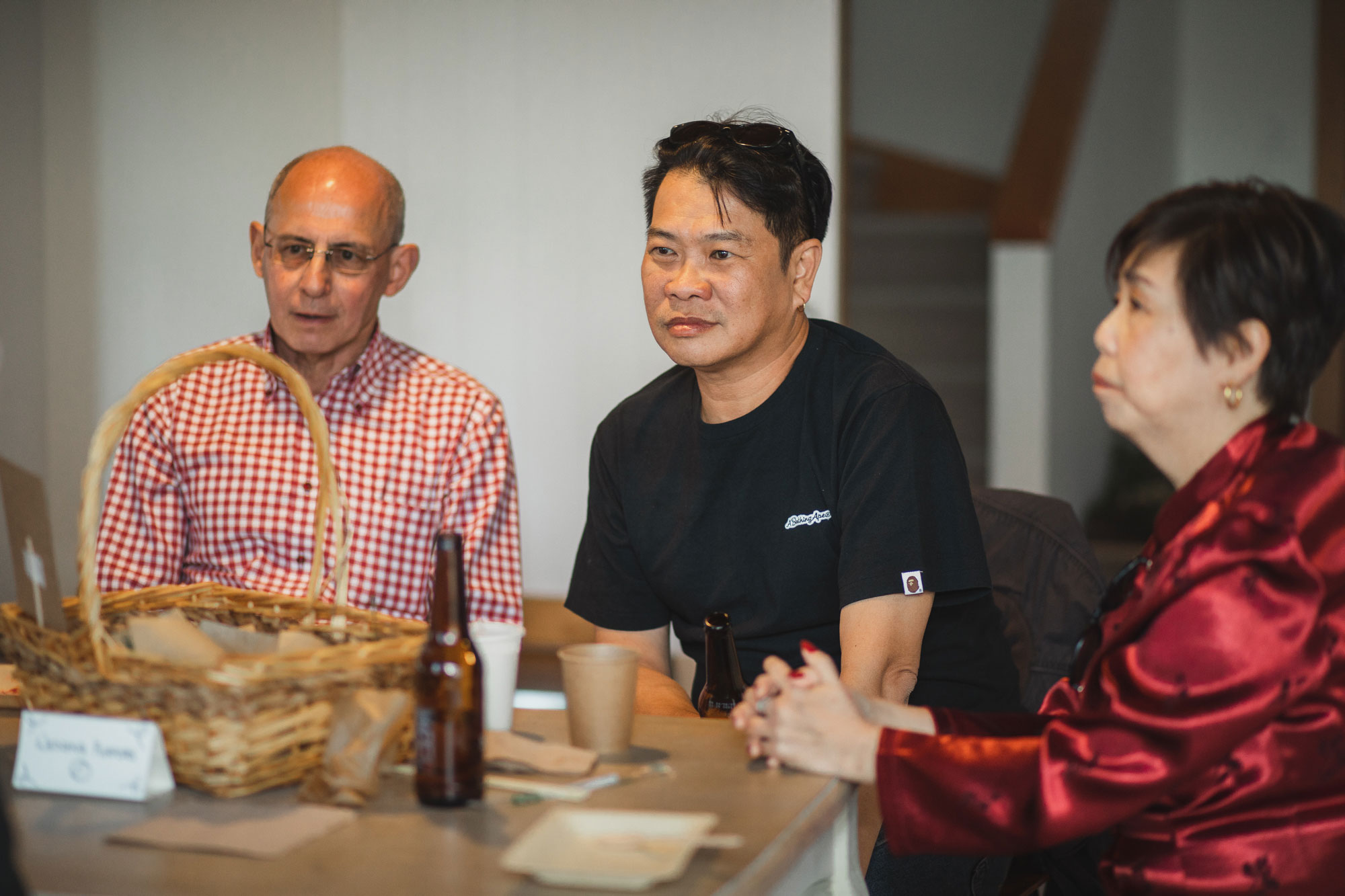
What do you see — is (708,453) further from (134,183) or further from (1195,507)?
(134,183)

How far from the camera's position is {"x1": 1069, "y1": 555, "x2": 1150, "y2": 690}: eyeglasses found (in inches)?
50.7

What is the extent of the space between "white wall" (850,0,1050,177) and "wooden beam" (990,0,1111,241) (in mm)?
699

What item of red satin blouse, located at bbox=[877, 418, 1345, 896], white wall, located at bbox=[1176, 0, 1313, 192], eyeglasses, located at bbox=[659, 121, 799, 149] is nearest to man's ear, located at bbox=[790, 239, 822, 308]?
eyeglasses, located at bbox=[659, 121, 799, 149]

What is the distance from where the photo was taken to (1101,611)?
1.32 m

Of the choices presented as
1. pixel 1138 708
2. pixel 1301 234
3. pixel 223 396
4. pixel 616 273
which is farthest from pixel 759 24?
pixel 1138 708

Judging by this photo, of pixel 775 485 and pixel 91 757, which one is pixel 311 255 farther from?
pixel 91 757

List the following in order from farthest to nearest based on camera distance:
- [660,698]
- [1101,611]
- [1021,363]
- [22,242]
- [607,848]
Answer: [1021,363]
[22,242]
[660,698]
[1101,611]
[607,848]

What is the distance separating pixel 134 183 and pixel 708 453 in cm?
268

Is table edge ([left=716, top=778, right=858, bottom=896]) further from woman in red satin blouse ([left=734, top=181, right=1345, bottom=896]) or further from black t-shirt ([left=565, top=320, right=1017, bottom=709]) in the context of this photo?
black t-shirt ([left=565, top=320, right=1017, bottom=709])

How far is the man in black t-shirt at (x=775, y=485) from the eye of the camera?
1723 mm

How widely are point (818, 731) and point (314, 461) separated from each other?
1.24 metres

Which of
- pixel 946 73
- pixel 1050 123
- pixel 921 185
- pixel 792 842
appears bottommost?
pixel 792 842

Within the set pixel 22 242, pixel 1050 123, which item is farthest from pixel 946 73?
pixel 22 242

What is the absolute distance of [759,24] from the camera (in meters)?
3.45
